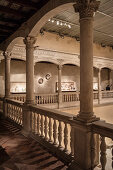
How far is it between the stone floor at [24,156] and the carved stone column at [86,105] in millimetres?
525

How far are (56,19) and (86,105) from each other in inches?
283

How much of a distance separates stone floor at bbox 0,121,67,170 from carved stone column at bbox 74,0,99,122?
1.25 m

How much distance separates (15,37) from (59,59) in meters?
5.42

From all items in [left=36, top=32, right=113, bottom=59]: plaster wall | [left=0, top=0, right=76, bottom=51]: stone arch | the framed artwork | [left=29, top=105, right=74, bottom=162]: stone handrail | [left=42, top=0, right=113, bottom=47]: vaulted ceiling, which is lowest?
[left=29, top=105, right=74, bottom=162]: stone handrail

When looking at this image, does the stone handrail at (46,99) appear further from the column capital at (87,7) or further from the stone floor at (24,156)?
the column capital at (87,7)

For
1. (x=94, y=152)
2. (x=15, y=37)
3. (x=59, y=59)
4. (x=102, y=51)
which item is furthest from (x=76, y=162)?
(x=102, y=51)

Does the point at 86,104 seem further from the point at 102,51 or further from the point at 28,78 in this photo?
the point at 102,51

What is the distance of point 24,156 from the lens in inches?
145

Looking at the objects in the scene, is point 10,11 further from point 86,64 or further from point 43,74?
point 43,74

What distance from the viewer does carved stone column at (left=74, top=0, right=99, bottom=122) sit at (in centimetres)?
292

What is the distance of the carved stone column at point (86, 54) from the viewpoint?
9.57 ft

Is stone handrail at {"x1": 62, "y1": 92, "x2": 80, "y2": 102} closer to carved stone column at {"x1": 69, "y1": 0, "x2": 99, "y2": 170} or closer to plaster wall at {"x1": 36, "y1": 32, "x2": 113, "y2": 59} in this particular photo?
plaster wall at {"x1": 36, "y1": 32, "x2": 113, "y2": 59}

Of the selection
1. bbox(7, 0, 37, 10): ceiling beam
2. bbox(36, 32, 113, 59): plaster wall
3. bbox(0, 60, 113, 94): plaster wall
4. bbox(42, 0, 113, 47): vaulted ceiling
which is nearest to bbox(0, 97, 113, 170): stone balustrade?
bbox(7, 0, 37, 10): ceiling beam

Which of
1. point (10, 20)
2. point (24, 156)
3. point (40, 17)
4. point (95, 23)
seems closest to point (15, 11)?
point (10, 20)
